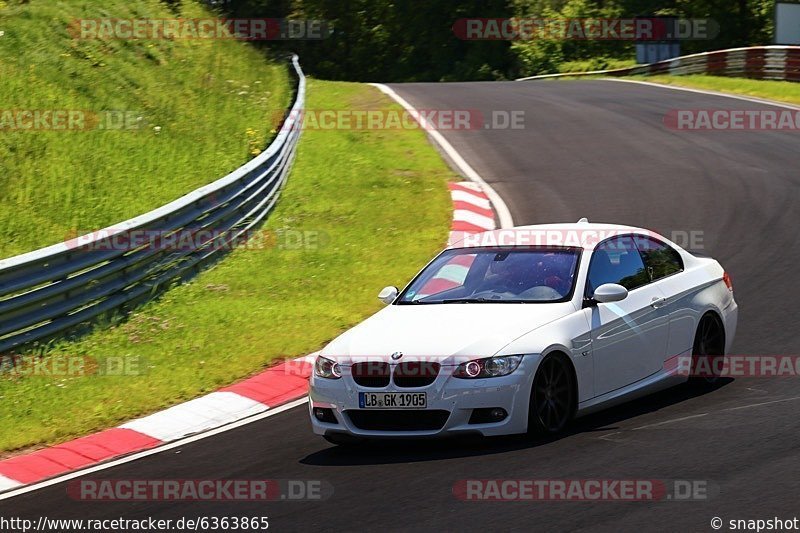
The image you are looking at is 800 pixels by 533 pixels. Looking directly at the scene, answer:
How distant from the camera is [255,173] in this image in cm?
1714

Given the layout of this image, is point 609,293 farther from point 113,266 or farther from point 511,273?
point 113,266

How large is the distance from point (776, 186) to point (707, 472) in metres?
12.4

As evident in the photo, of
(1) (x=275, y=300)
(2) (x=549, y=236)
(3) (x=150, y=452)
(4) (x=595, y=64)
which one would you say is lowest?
(4) (x=595, y=64)

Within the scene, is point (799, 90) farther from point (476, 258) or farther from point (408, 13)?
point (408, 13)

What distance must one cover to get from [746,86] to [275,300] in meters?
21.8

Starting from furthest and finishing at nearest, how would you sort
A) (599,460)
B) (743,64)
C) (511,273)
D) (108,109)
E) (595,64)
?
(595,64) < (743,64) < (108,109) < (511,273) < (599,460)

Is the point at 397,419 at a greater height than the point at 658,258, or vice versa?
the point at 658,258

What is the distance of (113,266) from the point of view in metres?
12.8

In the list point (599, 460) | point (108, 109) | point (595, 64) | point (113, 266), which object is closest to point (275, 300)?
point (113, 266)

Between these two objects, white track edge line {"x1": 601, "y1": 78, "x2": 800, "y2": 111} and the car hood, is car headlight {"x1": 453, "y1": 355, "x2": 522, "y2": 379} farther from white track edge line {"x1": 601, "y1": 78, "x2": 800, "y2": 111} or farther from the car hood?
white track edge line {"x1": 601, "y1": 78, "x2": 800, "y2": 111}

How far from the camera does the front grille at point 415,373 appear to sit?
27.2 ft

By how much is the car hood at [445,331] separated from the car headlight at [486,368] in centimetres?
5

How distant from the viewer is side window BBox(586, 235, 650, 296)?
947 cm

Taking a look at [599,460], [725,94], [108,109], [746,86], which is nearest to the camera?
[599,460]
